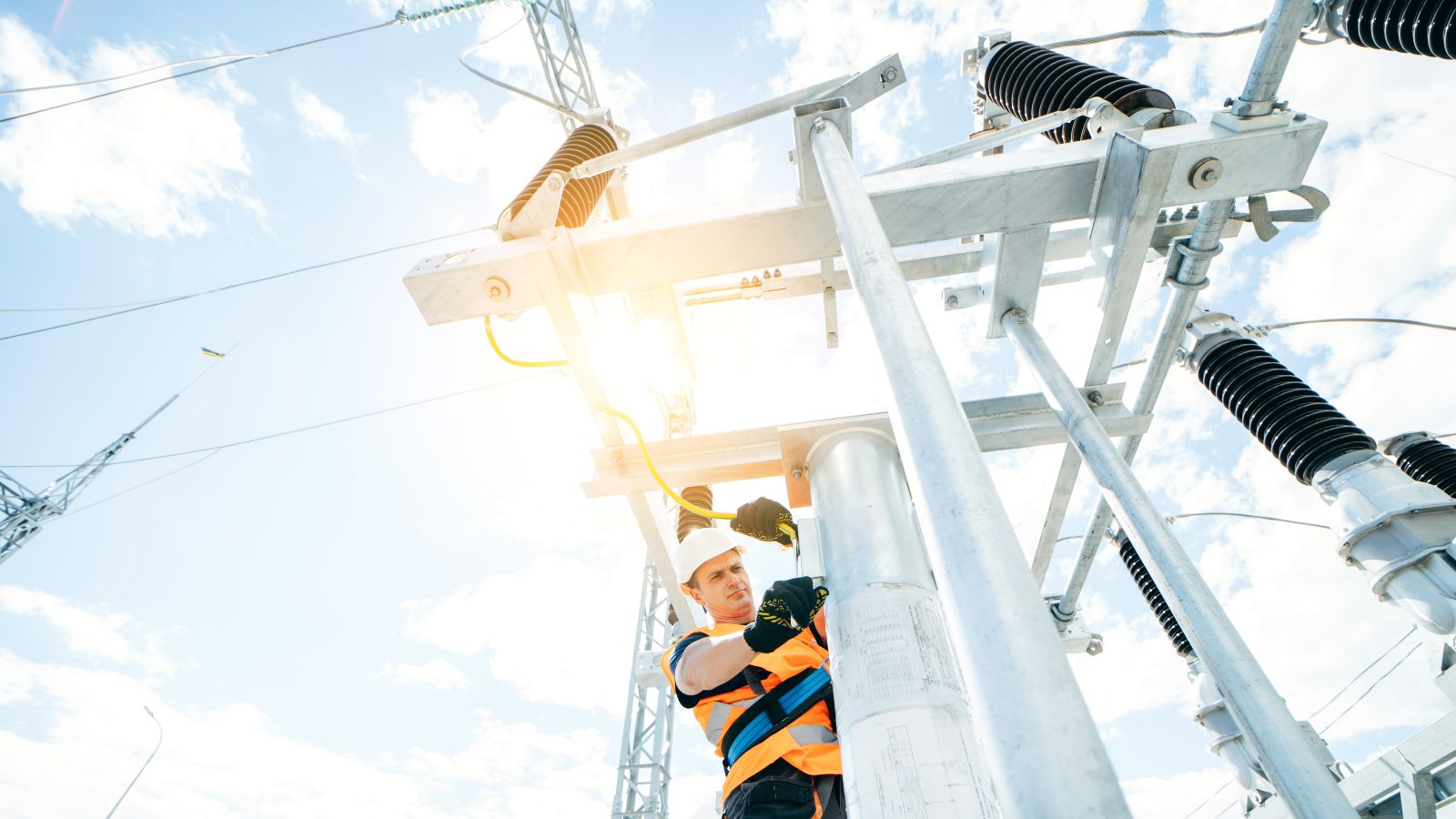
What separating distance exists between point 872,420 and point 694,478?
991 millimetres

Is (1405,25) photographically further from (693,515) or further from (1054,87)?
(693,515)

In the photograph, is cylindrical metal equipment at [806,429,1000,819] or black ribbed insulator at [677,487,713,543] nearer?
cylindrical metal equipment at [806,429,1000,819]

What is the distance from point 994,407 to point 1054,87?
169 centimetres

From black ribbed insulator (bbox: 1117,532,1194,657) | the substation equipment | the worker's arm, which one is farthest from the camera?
black ribbed insulator (bbox: 1117,532,1194,657)

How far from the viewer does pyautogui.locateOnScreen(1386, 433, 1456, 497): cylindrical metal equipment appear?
12.5 ft

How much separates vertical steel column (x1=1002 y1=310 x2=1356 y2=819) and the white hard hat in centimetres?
182

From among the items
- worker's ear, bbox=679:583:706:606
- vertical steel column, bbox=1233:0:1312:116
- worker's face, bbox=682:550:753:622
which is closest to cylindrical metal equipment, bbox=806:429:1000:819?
worker's face, bbox=682:550:753:622

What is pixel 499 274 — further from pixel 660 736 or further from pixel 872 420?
pixel 660 736

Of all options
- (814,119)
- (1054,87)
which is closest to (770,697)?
(814,119)

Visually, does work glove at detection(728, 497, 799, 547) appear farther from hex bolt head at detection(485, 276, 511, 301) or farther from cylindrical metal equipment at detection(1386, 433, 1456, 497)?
cylindrical metal equipment at detection(1386, 433, 1456, 497)

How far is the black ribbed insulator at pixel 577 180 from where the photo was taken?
312 cm

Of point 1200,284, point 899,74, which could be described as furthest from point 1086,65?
point 899,74

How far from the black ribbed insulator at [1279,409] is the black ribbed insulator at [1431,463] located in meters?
0.86

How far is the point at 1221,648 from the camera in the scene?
200cm
